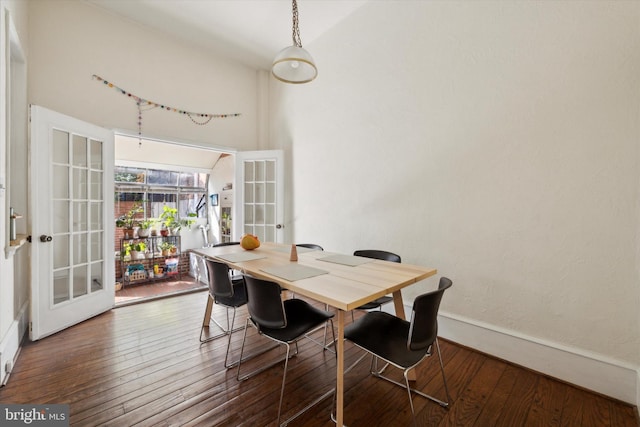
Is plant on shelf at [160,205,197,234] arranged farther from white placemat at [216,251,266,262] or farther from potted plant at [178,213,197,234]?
white placemat at [216,251,266,262]

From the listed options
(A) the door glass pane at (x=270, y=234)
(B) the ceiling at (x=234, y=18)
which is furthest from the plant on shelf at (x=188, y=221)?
(B) the ceiling at (x=234, y=18)

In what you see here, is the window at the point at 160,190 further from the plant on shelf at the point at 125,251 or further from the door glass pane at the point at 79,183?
the door glass pane at the point at 79,183

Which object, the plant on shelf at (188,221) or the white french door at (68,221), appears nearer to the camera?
the white french door at (68,221)

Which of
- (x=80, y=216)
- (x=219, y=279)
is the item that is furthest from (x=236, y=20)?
(x=219, y=279)

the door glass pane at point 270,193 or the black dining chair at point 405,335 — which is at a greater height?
the door glass pane at point 270,193

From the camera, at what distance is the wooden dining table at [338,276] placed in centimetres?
140

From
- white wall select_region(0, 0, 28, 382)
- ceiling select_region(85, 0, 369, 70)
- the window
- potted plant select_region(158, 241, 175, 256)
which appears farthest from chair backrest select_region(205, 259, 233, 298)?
the window

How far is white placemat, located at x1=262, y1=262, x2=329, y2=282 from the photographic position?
1703mm

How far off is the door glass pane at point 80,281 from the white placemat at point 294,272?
2399mm

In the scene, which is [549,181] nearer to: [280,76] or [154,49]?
[280,76]

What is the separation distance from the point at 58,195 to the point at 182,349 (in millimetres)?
1992

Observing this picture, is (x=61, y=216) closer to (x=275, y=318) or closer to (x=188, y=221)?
(x=275, y=318)

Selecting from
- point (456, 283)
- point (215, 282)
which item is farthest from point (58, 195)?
point (456, 283)

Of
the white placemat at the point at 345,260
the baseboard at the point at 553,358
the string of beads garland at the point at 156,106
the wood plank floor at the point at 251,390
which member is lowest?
the wood plank floor at the point at 251,390
